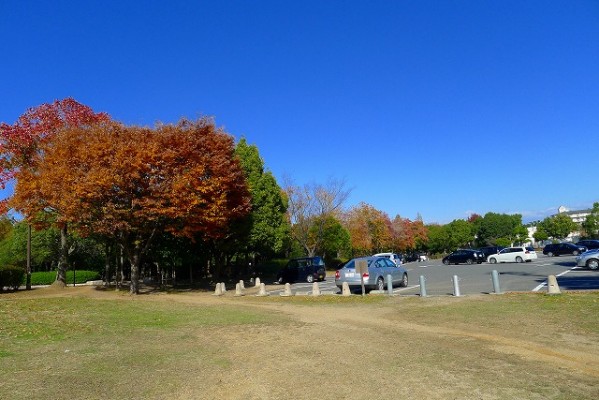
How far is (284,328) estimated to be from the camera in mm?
10805

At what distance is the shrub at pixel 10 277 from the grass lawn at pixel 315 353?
45.3 ft

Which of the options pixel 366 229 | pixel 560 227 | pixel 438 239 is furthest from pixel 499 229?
pixel 366 229

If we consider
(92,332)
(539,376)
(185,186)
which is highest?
(185,186)

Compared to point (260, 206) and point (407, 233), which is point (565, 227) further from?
point (260, 206)

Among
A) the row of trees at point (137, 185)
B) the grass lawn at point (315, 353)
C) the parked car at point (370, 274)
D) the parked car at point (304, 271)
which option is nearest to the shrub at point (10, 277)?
the row of trees at point (137, 185)

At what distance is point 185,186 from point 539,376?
1733cm

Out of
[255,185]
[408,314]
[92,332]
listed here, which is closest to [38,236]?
[255,185]

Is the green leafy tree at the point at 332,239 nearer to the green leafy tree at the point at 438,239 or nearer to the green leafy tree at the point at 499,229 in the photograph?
the green leafy tree at the point at 438,239

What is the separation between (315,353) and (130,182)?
15.3m

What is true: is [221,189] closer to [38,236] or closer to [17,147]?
[17,147]

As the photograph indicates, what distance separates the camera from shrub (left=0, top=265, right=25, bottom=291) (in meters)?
25.6

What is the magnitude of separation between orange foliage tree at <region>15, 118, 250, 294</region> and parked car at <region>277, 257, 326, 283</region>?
9043 mm

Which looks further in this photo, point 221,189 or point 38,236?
point 38,236

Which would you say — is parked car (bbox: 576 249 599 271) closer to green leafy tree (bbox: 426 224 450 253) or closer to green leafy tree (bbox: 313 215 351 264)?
green leafy tree (bbox: 313 215 351 264)
